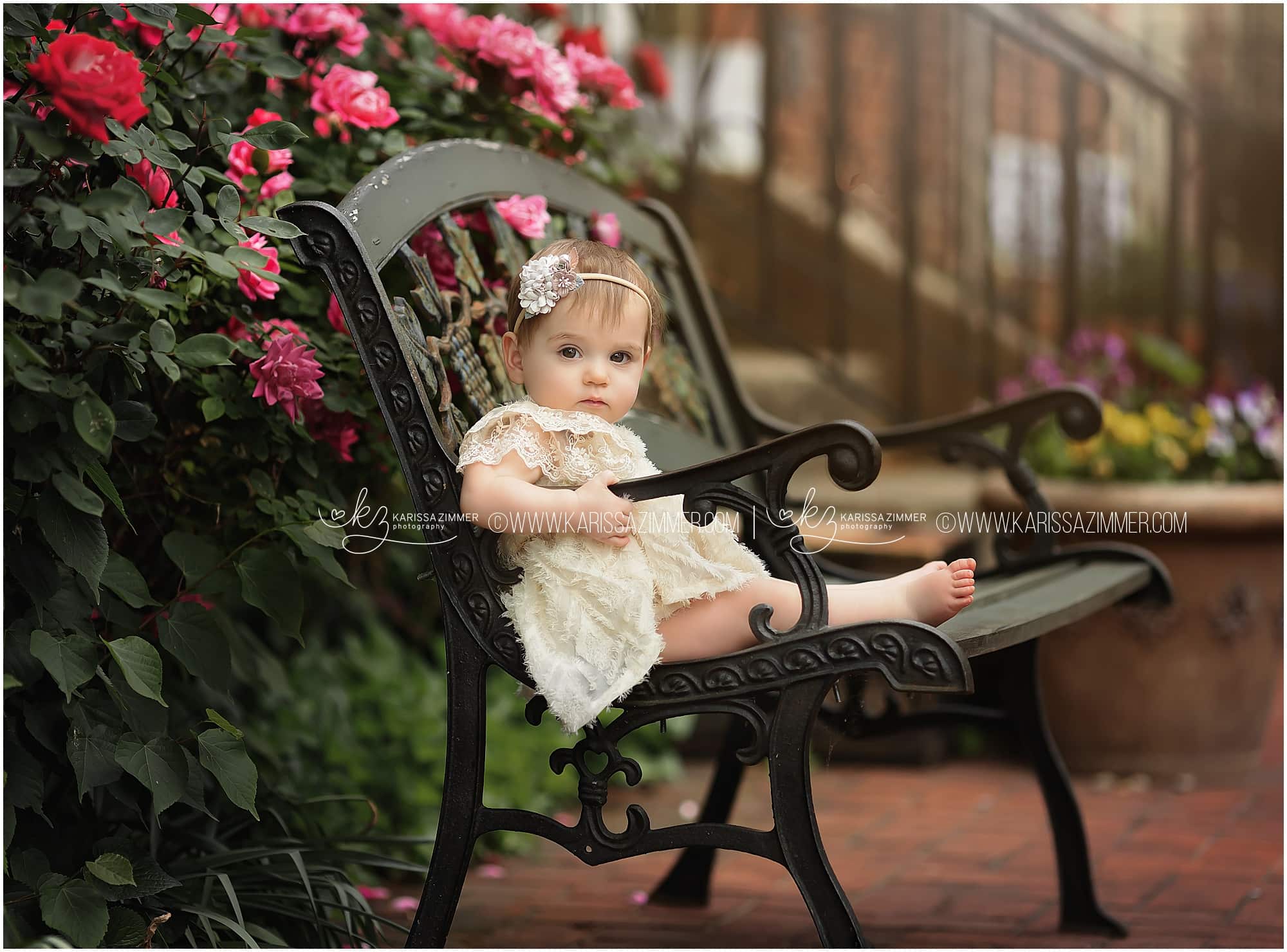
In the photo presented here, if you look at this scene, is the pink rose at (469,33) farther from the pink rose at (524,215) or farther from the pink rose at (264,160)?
Answer: the pink rose at (264,160)

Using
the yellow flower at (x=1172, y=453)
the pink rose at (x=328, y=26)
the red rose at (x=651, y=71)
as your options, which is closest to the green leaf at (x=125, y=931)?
the pink rose at (x=328, y=26)

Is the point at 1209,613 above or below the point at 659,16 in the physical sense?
below

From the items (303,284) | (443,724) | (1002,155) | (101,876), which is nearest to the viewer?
(101,876)

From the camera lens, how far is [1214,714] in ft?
12.3

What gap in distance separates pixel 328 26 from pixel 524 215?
0.48 metres

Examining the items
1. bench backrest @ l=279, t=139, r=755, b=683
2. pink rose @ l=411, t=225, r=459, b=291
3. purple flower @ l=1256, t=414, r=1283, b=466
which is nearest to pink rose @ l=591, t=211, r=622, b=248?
bench backrest @ l=279, t=139, r=755, b=683

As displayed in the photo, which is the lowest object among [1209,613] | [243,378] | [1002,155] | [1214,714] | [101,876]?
[1214,714]

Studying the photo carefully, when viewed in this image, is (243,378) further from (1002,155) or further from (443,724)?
(1002,155)

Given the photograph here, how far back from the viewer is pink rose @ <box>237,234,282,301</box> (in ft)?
6.25

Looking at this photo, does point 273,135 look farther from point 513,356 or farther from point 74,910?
point 74,910

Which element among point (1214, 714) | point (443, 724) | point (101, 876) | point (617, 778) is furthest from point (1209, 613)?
point (101, 876)

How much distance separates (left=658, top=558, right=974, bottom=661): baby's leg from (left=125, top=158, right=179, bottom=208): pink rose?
37.8 inches

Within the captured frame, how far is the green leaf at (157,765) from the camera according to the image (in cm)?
180

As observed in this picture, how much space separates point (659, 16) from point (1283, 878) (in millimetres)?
4176
